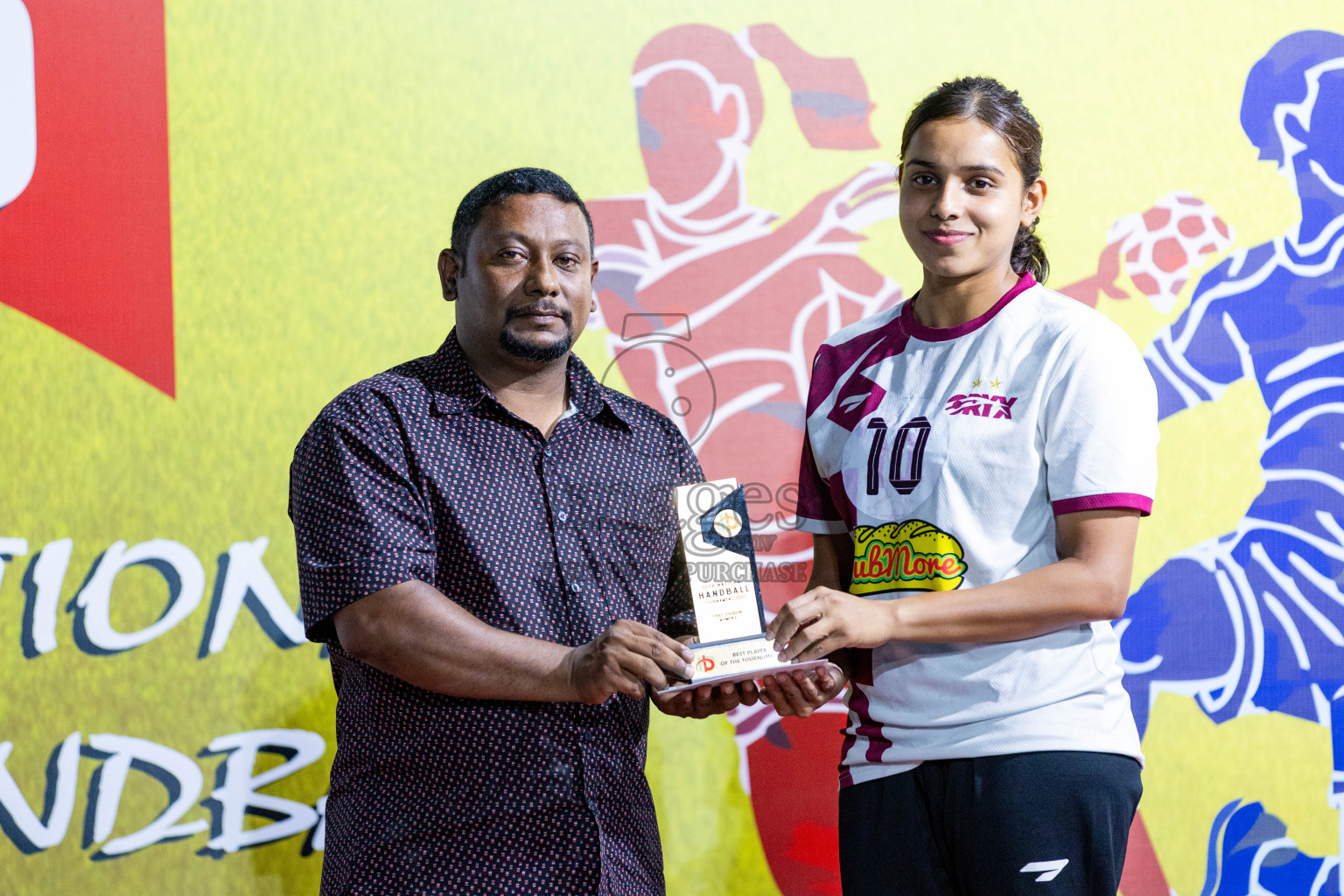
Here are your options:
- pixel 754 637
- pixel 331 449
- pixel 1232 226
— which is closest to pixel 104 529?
pixel 331 449

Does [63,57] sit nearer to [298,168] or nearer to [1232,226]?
[298,168]

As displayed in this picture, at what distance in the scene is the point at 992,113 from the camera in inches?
60.0

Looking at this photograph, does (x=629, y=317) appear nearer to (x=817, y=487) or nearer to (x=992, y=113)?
(x=817, y=487)

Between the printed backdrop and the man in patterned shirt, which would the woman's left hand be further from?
the printed backdrop

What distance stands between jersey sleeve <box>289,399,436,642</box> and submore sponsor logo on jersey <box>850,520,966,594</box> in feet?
1.92

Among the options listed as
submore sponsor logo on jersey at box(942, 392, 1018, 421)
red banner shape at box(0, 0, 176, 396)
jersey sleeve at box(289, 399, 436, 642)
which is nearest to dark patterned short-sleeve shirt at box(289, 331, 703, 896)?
jersey sleeve at box(289, 399, 436, 642)

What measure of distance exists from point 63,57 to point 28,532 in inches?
37.4

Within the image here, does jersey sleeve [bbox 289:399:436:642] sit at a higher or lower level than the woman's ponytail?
lower

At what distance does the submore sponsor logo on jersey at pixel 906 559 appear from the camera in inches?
56.4

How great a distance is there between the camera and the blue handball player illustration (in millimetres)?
2443

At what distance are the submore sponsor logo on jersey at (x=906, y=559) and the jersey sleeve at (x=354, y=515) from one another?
0.59 m

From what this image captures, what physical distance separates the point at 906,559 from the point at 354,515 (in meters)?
0.73

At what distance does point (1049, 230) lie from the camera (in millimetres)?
2436

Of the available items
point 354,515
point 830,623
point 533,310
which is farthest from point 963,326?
point 354,515
